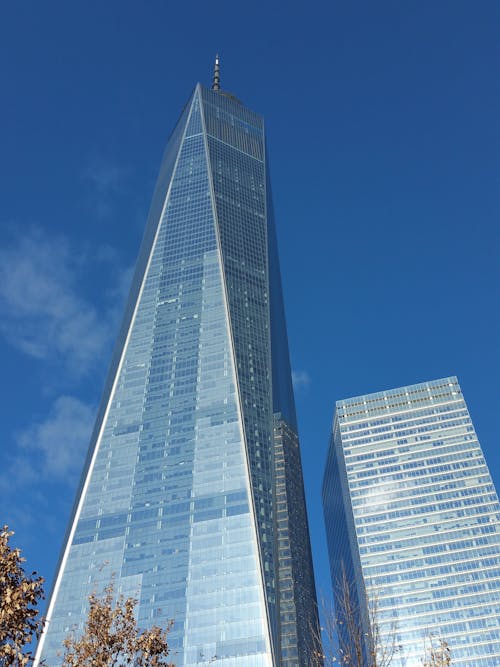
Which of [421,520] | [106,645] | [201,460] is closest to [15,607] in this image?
[106,645]

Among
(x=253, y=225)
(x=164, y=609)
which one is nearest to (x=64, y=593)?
(x=164, y=609)

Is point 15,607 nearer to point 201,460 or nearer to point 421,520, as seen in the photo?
point 201,460

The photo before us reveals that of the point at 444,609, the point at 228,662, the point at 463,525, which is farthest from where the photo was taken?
the point at 463,525

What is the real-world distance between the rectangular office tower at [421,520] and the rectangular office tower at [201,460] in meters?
15.1

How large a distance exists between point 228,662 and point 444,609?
56692 millimetres

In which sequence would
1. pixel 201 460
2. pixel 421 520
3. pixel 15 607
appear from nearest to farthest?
pixel 15 607, pixel 201 460, pixel 421 520

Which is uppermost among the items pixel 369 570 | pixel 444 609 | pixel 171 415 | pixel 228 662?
pixel 171 415

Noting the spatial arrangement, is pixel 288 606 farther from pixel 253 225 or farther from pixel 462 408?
pixel 253 225

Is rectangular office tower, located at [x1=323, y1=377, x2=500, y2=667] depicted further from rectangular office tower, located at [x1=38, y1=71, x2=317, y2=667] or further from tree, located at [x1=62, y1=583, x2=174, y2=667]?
tree, located at [x1=62, y1=583, x2=174, y2=667]

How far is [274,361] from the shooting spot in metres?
164

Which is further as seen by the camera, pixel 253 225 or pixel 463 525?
pixel 253 225

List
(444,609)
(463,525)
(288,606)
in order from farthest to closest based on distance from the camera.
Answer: (463,525) → (444,609) → (288,606)

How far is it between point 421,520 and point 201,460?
57.2 m

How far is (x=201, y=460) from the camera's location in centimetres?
13825
